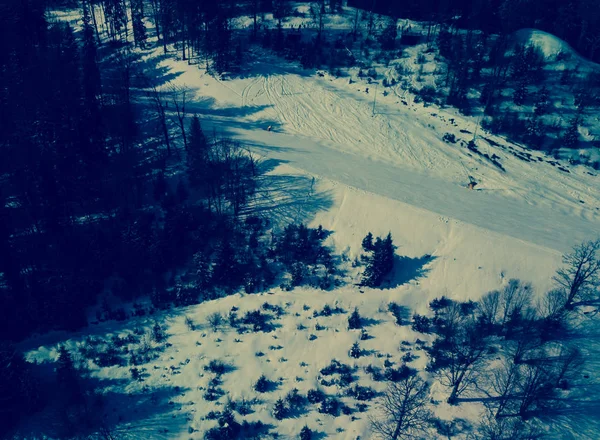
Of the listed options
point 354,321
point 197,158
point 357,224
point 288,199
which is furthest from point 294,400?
point 197,158

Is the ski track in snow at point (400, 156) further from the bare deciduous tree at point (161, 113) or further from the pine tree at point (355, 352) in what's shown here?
the pine tree at point (355, 352)

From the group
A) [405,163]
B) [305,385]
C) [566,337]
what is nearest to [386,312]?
[305,385]

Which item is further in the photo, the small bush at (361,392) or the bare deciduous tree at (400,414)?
the small bush at (361,392)

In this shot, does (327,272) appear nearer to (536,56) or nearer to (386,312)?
(386,312)

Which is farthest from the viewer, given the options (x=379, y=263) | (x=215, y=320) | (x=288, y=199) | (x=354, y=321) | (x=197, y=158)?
(x=197, y=158)

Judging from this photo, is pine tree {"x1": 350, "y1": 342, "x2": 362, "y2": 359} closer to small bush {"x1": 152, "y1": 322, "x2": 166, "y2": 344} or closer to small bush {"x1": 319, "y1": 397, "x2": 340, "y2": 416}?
small bush {"x1": 319, "y1": 397, "x2": 340, "y2": 416}

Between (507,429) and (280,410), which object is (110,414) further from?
(507,429)

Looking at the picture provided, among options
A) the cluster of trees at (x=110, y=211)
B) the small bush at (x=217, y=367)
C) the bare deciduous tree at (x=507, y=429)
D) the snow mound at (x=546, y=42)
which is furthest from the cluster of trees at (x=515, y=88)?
Answer: the small bush at (x=217, y=367)
